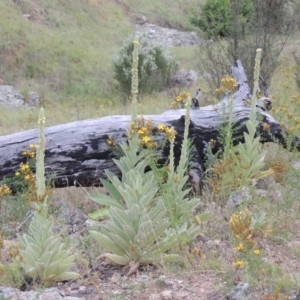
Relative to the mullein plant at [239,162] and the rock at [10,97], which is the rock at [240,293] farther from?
the rock at [10,97]

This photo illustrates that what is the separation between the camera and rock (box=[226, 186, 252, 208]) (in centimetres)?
422

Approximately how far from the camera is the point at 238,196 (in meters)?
4.29

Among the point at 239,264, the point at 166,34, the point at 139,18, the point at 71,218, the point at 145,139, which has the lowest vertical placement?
the point at 71,218

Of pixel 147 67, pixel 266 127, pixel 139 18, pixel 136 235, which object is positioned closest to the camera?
pixel 136 235

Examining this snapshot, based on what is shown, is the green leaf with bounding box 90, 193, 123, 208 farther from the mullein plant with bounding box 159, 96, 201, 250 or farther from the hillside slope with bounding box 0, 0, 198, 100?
the hillside slope with bounding box 0, 0, 198, 100

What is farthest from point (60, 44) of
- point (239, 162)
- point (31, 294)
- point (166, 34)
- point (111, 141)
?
point (31, 294)

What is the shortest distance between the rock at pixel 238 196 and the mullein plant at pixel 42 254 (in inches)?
63.6

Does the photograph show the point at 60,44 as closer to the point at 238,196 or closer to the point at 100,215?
the point at 100,215

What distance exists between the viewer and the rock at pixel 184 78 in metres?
17.4

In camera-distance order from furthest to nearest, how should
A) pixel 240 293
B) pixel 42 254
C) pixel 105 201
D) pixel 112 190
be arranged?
pixel 112 190
pixel 105 201
pixel 42 254
pixel 240 293

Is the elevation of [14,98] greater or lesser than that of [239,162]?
lesser

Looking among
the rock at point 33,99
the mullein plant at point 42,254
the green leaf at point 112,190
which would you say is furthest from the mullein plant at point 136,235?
the rock at point 33,99

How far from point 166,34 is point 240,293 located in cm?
2896

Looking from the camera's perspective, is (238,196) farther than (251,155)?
No
